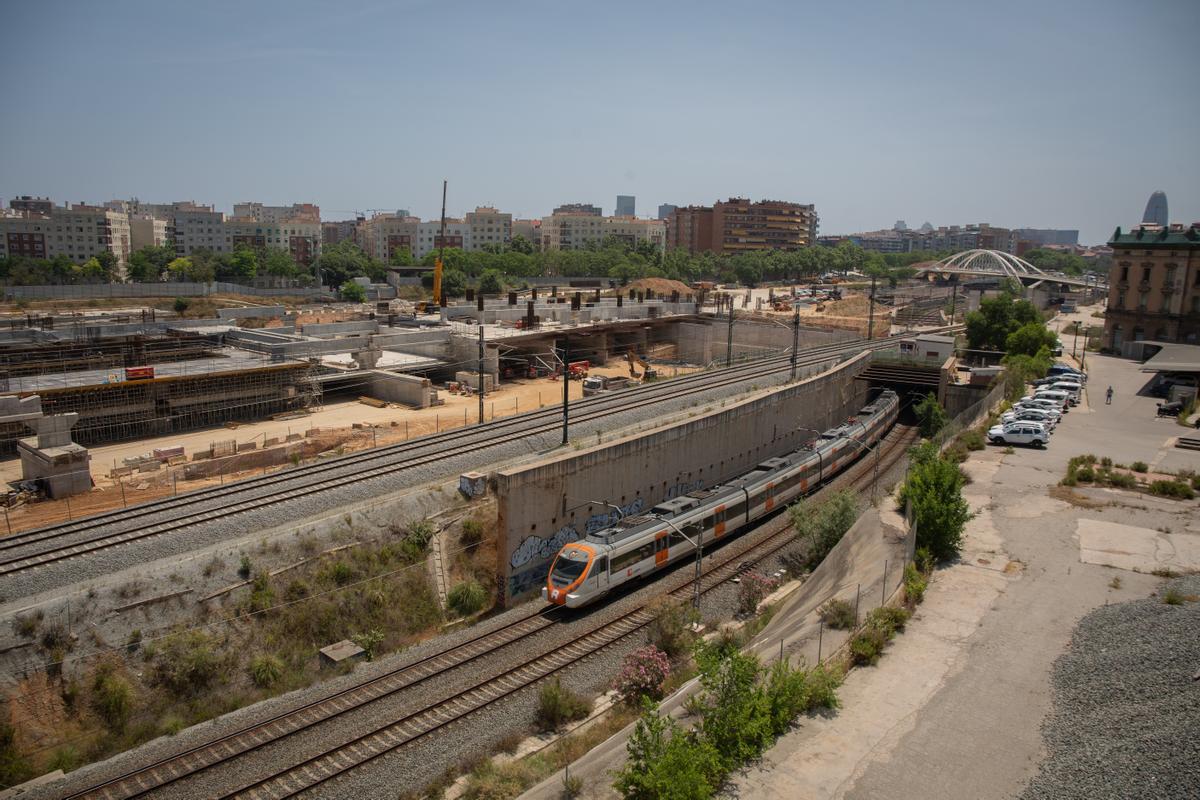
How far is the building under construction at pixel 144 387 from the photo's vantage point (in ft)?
125

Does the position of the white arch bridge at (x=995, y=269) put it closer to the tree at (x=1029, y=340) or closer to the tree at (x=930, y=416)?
the tree at (x=1029, y=340)

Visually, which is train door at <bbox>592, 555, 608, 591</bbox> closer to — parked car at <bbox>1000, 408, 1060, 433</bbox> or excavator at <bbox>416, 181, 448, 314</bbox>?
parked car at <bbox>1000, 408, 1060, 433</bbox>

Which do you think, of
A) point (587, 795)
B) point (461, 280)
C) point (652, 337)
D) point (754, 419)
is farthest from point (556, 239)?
point (587, 795)

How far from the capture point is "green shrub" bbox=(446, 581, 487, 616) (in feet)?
76.3

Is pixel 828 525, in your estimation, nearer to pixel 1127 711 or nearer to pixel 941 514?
pixel 941 514

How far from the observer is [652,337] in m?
76.6

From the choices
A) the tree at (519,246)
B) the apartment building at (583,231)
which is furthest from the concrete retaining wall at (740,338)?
the apartment building at (583,231)

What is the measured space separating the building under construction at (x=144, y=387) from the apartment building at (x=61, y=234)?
96.2 metres

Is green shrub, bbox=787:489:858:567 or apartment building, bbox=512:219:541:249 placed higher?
apartment building, bbox=512:219:541:249

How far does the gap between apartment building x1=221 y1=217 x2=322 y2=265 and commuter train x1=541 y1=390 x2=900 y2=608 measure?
448ft

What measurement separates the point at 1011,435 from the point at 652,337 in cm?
4575

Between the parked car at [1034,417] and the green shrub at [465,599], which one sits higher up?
the parked car at [1034,417]

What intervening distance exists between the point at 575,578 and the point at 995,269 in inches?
5799

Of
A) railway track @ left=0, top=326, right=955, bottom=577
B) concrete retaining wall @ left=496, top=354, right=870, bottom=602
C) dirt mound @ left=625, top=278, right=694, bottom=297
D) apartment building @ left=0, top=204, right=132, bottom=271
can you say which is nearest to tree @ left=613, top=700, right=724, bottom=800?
concrete retaining wall @ left=496, top=354, right=870, bottom=602
